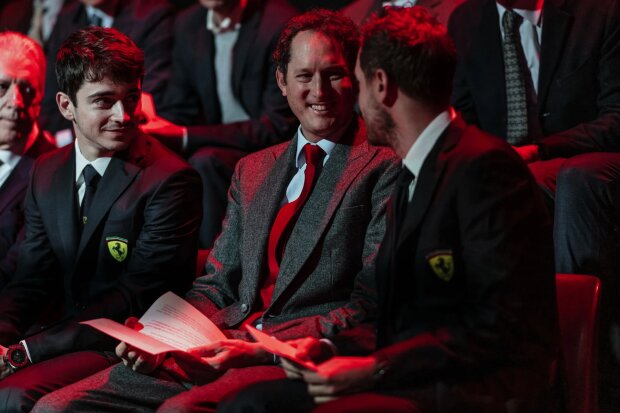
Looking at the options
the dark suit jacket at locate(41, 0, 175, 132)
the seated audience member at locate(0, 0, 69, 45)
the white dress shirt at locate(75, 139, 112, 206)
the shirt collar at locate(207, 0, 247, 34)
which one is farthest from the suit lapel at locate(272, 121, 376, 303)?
the seated audience member at locate(0, 0, 69, 45)

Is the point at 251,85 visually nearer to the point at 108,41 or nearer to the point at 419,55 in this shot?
the point at 108,41

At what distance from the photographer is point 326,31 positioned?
2633 millimetres

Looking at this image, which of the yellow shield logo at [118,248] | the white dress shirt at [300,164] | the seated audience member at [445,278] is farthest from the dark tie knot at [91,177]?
the seated audience member at [445,278]

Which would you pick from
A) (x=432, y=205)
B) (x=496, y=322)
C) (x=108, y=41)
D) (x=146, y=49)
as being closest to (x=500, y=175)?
(x=432, y=205)

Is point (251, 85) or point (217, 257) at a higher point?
point (251, 85)

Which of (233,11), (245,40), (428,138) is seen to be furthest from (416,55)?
(233,11)

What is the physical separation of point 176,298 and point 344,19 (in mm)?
950

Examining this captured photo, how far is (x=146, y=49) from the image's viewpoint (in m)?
4.25

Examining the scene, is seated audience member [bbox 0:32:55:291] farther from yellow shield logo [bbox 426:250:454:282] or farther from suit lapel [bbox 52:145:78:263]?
yellow shield logo [bbox 426:250:454:282]

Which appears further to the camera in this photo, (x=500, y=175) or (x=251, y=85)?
(x=251, y=85)

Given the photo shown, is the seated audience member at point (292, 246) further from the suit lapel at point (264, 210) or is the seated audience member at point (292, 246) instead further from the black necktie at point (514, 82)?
the black necktie at point (514, 82)

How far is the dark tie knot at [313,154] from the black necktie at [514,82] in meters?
1.02

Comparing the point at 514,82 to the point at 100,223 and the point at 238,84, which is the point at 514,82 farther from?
the point at 100,223

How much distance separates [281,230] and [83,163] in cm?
76
